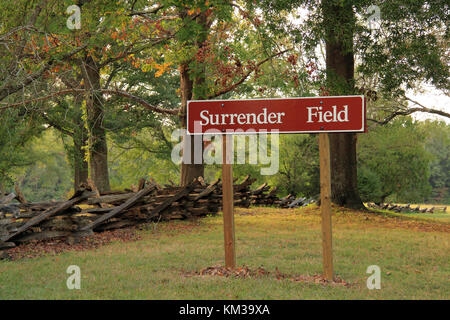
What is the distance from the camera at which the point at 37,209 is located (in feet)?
30.7

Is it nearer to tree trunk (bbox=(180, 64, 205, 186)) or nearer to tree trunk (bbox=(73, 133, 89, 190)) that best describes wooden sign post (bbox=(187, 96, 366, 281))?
tree trunk (bbox=(180, 64, 205, 186))

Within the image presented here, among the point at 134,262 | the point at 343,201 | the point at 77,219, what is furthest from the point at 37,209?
the point at 343,201

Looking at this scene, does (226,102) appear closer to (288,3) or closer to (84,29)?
(288,3)

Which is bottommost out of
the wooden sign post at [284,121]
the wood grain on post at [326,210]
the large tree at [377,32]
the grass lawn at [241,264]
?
the grass lawn at [241,264]

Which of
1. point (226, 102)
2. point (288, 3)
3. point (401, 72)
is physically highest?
point (288, 3)

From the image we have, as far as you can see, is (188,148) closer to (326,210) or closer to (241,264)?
(241,264)

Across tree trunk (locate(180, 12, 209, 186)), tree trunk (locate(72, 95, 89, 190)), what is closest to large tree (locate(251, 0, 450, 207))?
tree trunk (locate(180, 12, 209, 186))

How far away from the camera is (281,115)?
242 inches

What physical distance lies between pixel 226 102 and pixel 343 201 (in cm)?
1073

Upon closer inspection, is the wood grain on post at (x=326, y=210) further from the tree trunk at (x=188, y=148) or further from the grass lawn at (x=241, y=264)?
the tree trunk at (x=188, y=148)

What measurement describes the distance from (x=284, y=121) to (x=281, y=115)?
0.09m

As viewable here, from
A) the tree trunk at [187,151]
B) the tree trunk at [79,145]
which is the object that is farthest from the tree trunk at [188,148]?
the tree trunk at [79,145]

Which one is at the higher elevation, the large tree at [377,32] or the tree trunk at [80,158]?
the large tree at [377,32]

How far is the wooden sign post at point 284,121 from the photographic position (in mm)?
5961
